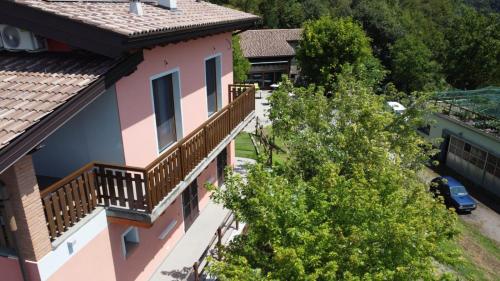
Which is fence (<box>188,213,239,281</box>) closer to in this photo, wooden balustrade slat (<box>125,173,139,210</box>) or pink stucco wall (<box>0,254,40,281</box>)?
wooden balustrade slat (<box>125,173,139,210</box>)

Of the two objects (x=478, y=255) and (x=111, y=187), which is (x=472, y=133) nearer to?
(x=478, y=255)

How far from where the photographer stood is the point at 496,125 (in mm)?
24984

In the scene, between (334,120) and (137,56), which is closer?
(137,56)

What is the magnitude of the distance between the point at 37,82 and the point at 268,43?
47.7m

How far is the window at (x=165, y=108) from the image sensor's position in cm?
1043

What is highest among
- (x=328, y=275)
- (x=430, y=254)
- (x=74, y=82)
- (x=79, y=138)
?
(x=74, y=82)

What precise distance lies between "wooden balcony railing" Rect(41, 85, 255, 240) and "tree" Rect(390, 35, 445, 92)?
141 ft

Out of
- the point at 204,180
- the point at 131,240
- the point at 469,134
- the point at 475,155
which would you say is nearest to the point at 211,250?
the point at 131,240

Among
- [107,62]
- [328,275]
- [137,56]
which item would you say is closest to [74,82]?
[107,62]

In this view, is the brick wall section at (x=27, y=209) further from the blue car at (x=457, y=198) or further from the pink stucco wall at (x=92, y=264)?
the blue car at (x=457, y=198)

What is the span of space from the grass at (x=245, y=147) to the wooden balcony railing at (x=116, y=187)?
463 inches

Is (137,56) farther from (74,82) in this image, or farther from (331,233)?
(331,233)

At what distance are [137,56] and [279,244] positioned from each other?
16.7 feet

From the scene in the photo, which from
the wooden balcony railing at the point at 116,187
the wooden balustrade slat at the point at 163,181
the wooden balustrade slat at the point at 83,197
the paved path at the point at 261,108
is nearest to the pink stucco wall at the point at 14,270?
the wooden balcony railing at the point at 116,187
